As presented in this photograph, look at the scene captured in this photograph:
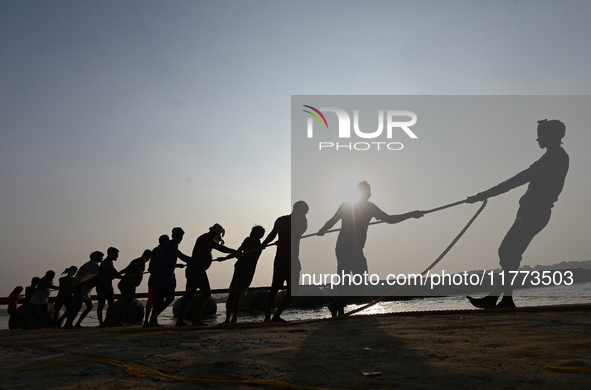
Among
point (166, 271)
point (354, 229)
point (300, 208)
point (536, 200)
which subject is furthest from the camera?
point (166, 271)

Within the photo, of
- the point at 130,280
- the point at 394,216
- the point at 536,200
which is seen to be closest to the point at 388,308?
the point at 130,280

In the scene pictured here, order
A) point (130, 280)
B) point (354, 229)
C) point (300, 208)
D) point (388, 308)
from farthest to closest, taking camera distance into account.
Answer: point (388, 308) → point (130, 280) → point (300, 208) → point (354, 229)

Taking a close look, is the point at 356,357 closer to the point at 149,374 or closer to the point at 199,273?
the point at 149,374

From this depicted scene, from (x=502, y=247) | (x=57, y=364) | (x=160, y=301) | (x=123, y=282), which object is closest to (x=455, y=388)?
(x=57, y=364)

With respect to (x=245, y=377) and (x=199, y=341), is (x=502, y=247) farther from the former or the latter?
(x=245, y=377)

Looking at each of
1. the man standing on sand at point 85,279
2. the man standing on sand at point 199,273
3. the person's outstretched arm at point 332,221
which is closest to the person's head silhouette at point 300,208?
the person's outstretched arm at point 332,221

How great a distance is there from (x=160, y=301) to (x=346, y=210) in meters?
3.82

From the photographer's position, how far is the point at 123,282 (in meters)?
11.2

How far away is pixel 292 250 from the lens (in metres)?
7.98

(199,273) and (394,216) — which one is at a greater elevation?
(394,216)

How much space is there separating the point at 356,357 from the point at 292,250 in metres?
4.33

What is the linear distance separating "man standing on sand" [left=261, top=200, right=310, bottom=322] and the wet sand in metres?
2.29

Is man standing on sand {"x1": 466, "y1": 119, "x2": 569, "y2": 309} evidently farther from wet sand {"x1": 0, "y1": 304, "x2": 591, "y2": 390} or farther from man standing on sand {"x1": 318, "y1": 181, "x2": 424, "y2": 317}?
man standing on sand {"x1": 318, "y1": 181, "x2": 424, "y2": 317}

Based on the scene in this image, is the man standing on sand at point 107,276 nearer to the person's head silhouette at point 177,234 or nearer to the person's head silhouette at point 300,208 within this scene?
the person's head silhouette at point 177,234
